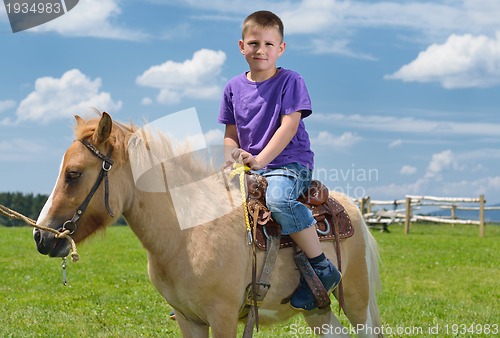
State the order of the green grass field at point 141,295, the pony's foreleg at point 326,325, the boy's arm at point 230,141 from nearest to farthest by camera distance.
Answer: the boy's arm at point 230,141, the pony's foreleg at point 326,325, the green grass field at point 141,295

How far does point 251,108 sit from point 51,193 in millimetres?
1566

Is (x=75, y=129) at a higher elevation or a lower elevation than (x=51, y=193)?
higher

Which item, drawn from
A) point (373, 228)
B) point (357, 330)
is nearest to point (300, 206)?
point (357, 330)

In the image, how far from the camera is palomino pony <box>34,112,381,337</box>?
150 inches

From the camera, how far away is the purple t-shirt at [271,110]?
4438 millimetres

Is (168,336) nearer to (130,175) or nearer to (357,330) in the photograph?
(357,330)

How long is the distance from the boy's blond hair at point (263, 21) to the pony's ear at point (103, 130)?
1.40 m

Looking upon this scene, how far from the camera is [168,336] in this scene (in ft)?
23.6

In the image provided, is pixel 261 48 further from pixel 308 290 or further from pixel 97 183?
pixel 308 290

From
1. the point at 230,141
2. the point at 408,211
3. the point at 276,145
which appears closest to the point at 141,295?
the point at 230,141

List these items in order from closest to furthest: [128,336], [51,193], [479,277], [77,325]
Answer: [51,193], [128,336], [77,325], [479,277]

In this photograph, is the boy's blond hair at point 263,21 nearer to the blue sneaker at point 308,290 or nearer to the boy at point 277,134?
the boy at point 277,134

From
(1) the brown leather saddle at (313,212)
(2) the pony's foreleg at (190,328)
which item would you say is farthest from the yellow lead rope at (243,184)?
(2) the pony's foreleg at (190,328)

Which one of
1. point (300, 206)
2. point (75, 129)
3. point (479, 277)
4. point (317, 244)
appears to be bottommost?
point (479, 277)
